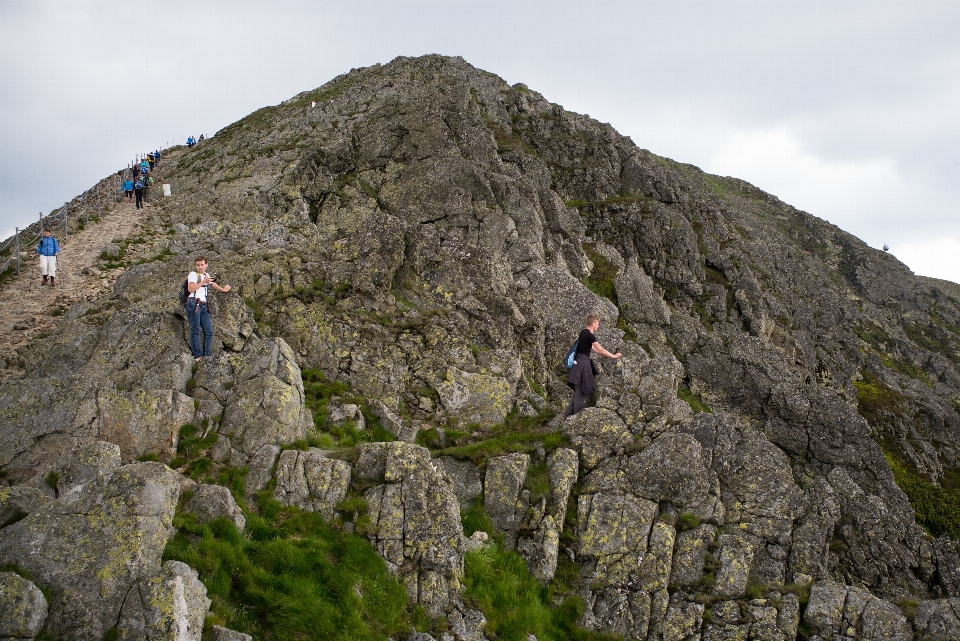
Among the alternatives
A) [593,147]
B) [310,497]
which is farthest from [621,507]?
[593,147]

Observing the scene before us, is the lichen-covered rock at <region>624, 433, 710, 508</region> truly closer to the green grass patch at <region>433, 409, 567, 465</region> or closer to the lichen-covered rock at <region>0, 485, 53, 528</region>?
the green grass patch at <region>433, 409, 567, 465</region>

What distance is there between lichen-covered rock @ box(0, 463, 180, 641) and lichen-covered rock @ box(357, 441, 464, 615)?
4442mm

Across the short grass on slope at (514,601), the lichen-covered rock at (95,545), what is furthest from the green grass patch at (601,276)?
the lichen-covered rock at (95,545)

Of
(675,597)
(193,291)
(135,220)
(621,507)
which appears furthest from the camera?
(135,220)

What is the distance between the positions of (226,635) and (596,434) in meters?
11.4

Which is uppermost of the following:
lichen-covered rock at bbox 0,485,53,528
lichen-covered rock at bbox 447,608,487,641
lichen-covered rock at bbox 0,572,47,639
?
lichen-covered rock at bbox 0,485,53,528

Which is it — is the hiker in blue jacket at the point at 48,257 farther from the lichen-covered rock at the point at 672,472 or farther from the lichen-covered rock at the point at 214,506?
the lichen-covered rock at the point at 672,472

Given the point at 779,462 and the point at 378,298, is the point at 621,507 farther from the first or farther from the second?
the point at 378,298

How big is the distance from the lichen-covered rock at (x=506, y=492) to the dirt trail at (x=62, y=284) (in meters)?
16.5

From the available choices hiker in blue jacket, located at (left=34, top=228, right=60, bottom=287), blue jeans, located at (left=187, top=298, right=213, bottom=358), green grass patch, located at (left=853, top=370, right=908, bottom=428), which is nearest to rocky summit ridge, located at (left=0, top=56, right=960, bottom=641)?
blue jeans, located at (left=187, top=298, right=213, bottom=358)

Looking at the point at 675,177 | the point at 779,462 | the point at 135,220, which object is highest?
the point at 675,177

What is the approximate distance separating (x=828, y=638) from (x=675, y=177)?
6234 centimetres

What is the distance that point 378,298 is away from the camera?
23.4 meters

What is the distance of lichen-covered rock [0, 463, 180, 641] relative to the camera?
9.71m
